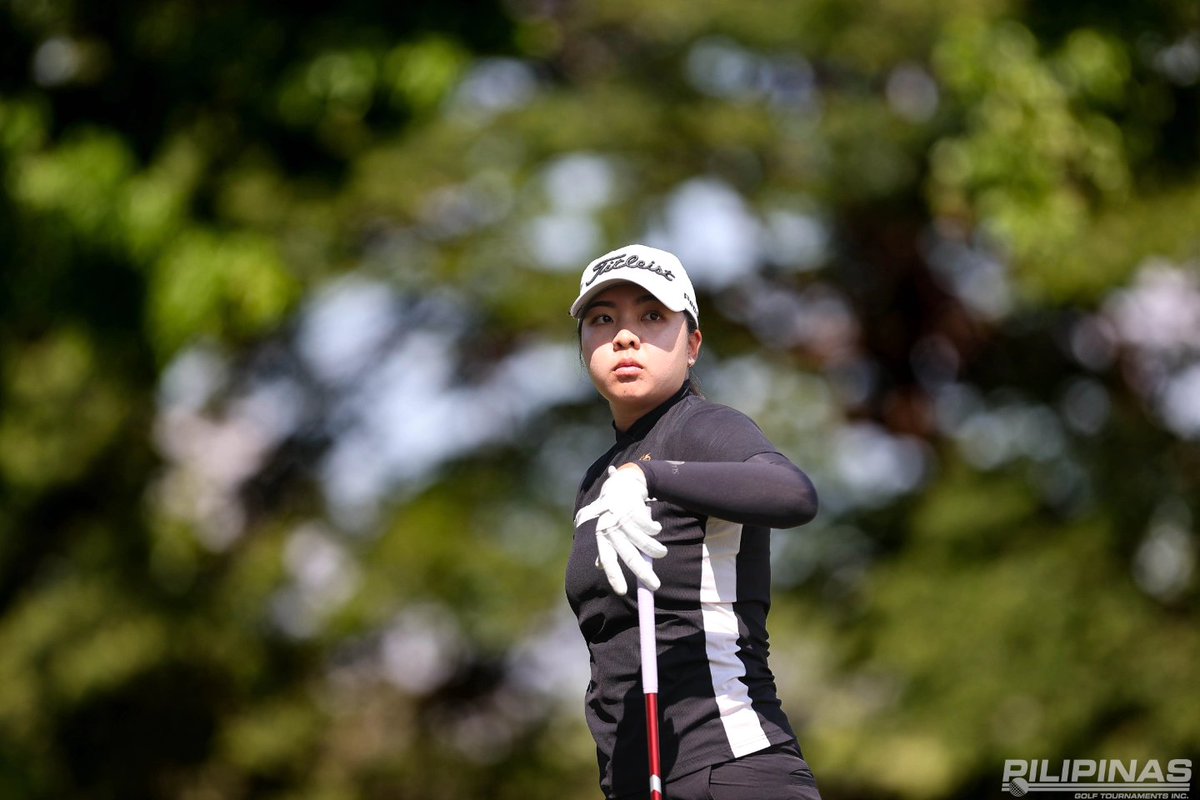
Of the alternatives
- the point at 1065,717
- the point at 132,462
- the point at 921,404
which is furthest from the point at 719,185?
the point at 132,462

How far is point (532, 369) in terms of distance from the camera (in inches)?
644

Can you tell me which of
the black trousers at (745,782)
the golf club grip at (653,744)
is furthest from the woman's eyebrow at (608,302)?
the black trousers at (745,782)

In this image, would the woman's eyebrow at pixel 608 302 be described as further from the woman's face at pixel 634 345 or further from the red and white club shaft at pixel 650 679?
the red and white club shaft at pixel 650 679

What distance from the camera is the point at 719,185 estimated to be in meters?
14.9

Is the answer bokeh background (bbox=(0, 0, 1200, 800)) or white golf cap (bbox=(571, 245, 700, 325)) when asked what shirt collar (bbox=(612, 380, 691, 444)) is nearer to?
white golf cap (bbox=(571, 245, 700, 325))

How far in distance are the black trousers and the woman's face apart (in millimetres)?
804

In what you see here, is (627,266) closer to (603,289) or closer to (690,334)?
(603,289)

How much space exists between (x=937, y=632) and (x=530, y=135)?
528 centimetres

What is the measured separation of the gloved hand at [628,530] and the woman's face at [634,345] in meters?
0.32

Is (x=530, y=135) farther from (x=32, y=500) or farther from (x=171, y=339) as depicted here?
(x=32, y=500)

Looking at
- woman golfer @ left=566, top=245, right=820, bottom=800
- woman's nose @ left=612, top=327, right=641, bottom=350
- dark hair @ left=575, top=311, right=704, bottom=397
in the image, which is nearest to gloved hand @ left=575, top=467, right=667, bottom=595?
woman golfer @ left=566, top=245, right=820, bottom=800

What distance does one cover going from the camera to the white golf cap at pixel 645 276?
361 cm

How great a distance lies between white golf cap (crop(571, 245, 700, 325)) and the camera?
11.8ft

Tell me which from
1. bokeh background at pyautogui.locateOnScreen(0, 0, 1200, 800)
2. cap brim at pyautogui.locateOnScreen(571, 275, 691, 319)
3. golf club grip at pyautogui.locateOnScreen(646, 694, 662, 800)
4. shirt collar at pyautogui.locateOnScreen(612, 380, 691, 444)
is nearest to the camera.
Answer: golf club grip at pyautogui.locateOnScreen(646, 694, 662, 800)
